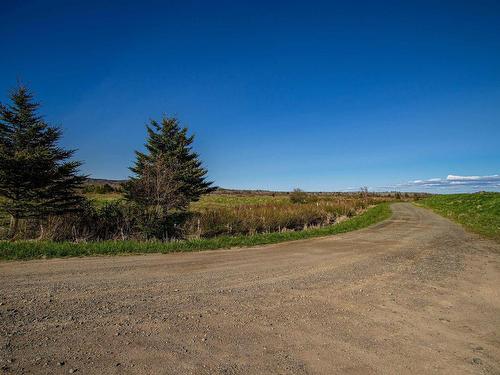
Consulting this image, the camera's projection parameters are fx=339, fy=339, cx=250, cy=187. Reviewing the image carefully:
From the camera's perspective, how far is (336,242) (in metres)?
14.0

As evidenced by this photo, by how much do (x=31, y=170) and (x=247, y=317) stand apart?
1389 centimetres

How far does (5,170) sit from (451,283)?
16.6 metres

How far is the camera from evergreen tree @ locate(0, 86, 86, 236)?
1464 centimetres

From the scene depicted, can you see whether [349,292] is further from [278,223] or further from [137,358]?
[278,223]

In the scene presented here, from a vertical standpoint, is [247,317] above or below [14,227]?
below

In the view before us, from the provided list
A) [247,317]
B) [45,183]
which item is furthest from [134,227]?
[247,317]

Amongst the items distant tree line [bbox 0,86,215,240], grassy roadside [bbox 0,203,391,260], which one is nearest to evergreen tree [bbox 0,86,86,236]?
distant tree line [bbox 0,86,215,240]

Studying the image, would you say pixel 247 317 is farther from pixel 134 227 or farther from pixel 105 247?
pixel 134 227

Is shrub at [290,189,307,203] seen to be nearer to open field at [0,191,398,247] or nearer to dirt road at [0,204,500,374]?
open field at [0,191,398,247]

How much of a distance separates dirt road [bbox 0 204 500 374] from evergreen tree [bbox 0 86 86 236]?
7.69m

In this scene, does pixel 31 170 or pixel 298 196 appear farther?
pixel 298 196

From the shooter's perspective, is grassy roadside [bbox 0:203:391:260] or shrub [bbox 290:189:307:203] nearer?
grassy roadside [bbox 0:203:391:260]

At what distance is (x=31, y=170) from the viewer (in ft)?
49.1

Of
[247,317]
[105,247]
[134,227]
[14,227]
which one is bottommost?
[247,317]
